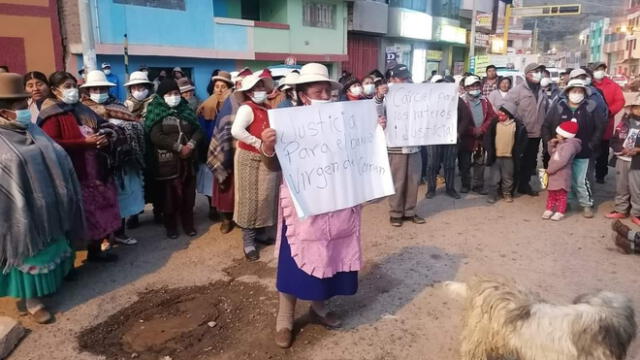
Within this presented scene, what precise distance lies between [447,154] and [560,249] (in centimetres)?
263

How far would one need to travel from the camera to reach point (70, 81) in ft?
14.3

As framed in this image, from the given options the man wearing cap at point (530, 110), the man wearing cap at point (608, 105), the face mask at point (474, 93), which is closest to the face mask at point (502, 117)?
the man wearing cap at point (530, 110)

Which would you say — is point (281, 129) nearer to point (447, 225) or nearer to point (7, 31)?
point (447, 225)

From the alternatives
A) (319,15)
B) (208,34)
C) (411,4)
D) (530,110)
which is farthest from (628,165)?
(411,4)

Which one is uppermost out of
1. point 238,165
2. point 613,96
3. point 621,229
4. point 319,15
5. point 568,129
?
point 319,15

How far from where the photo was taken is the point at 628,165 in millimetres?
5949

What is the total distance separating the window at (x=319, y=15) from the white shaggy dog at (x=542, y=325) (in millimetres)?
18317

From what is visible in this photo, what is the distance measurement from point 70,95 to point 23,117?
0.84 meters

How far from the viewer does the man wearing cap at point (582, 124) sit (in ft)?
20.6

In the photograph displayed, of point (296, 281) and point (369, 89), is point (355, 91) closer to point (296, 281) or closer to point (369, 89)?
point (369, 89)

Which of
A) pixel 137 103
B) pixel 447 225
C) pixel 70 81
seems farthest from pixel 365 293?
pixel 137 103

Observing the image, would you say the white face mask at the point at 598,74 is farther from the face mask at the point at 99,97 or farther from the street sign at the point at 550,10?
the street sign at the point at 550,10

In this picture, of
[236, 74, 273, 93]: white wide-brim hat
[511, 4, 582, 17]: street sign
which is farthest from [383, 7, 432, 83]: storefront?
[236, 74, 273, 93]: white wide-brim hat

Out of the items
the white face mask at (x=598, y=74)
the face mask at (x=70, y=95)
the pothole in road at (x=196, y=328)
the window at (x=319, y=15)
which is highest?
the window at (x=319, y=15)
